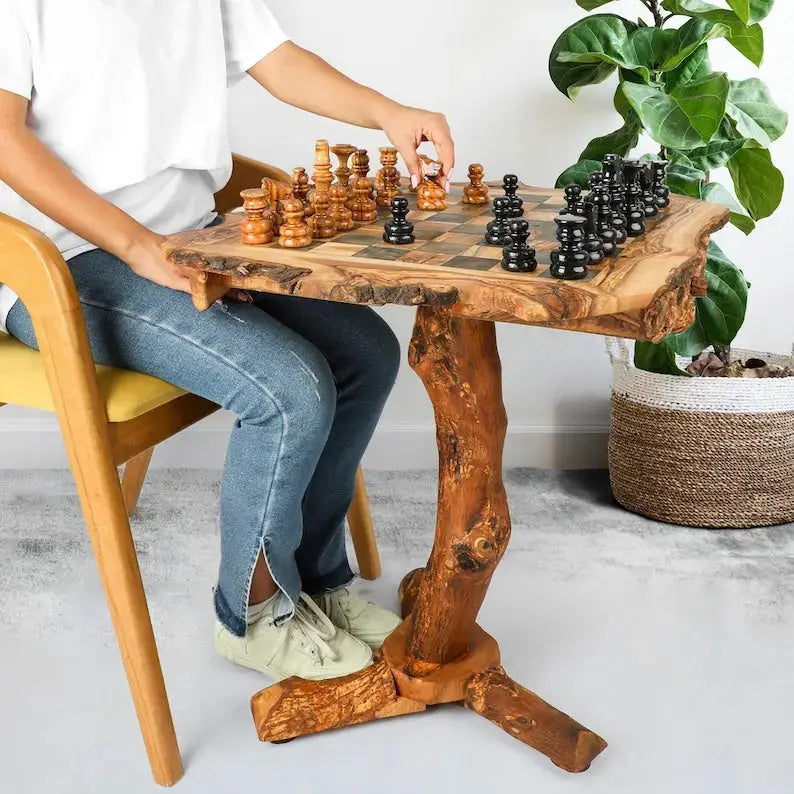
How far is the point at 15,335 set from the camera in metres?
1.67

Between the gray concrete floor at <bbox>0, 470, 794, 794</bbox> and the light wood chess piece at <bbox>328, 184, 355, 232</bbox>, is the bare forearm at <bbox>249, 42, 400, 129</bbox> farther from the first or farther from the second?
the gray concrete floor at <bbox>0, 470, 794, 794</bbox>

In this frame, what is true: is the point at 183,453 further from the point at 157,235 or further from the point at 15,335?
the point at 157,235

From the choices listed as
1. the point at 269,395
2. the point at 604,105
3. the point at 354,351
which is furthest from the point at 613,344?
the point at 269,395

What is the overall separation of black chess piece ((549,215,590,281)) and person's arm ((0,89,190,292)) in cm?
55

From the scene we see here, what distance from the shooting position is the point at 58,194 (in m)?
1.50

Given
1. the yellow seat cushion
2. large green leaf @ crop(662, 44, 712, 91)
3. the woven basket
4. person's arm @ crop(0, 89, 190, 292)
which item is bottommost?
the woven basket

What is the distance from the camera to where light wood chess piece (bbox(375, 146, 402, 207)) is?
5.69 feet

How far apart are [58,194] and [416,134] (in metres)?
0.58

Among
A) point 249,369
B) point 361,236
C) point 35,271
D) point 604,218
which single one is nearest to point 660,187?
point 604,218

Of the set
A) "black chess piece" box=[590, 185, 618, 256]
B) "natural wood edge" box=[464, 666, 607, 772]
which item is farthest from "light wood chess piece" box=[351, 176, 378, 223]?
"natural wood edge" box=[464, 666, 607, 772]

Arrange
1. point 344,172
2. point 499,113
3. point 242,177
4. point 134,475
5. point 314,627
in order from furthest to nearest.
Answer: point 499,113 → point 134,475 → point 242,177 → point 314,627 → point 344,172

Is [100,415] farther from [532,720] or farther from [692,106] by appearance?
[692,106]

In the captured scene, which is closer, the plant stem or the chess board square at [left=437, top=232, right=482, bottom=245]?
the chess board square at [left=437, top=232, right=482, bottom=245]

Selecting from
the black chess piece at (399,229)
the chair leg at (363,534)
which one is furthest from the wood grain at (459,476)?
the chair leg at (363,534)
